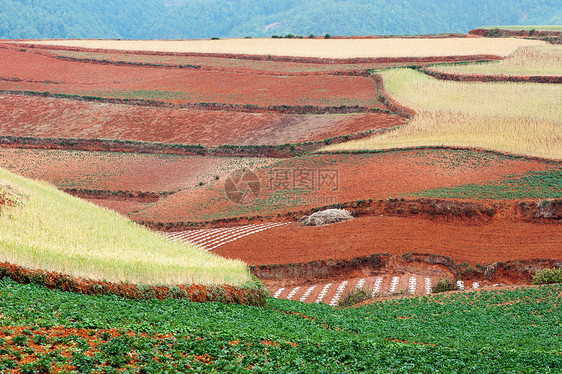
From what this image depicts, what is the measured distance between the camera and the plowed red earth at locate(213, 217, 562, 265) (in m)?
25.7

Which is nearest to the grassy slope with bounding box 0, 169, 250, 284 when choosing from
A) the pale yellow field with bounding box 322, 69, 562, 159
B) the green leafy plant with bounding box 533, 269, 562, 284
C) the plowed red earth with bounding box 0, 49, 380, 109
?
the green leafy plant with bounding box 533, 269, 562, 284

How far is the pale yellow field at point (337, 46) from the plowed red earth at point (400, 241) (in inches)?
1870

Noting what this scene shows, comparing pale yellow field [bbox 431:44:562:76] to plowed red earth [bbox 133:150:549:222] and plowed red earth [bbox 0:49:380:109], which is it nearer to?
plowed red earth [bbox 0:49:380:109]

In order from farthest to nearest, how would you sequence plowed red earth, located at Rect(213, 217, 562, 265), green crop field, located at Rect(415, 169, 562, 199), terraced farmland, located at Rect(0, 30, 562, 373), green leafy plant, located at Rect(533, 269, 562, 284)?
green crop field, located at Rect(415, 169, 562, 199)
plowed red earth, located at Rect(213, 217, 562, 265)
green leafy plant, located at Rect(533, 269, 562, 284)
terraced farmland, located at Rect(0, 30, 562, 373)

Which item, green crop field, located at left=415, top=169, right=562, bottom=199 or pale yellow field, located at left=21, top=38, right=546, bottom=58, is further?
pale yellow field, located at left=21, top=38, right=546, bottom=58

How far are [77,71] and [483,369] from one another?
2643 inches

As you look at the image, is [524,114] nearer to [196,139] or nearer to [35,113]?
[196,139]

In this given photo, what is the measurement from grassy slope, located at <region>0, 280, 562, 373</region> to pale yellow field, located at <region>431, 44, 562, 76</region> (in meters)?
46.9

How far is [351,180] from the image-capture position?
35719 mm

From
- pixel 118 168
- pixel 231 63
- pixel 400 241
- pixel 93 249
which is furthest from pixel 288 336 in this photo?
pixel 231 63

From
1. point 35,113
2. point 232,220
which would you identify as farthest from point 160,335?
point 35,113

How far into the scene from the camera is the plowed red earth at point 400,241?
25.7 meters

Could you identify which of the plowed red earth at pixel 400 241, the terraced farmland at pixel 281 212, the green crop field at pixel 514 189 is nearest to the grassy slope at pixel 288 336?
the terraced farmland at pixel 281 212

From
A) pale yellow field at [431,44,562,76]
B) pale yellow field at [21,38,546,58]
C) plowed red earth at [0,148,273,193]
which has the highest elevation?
pale yellow field at [21,38,546,58]
